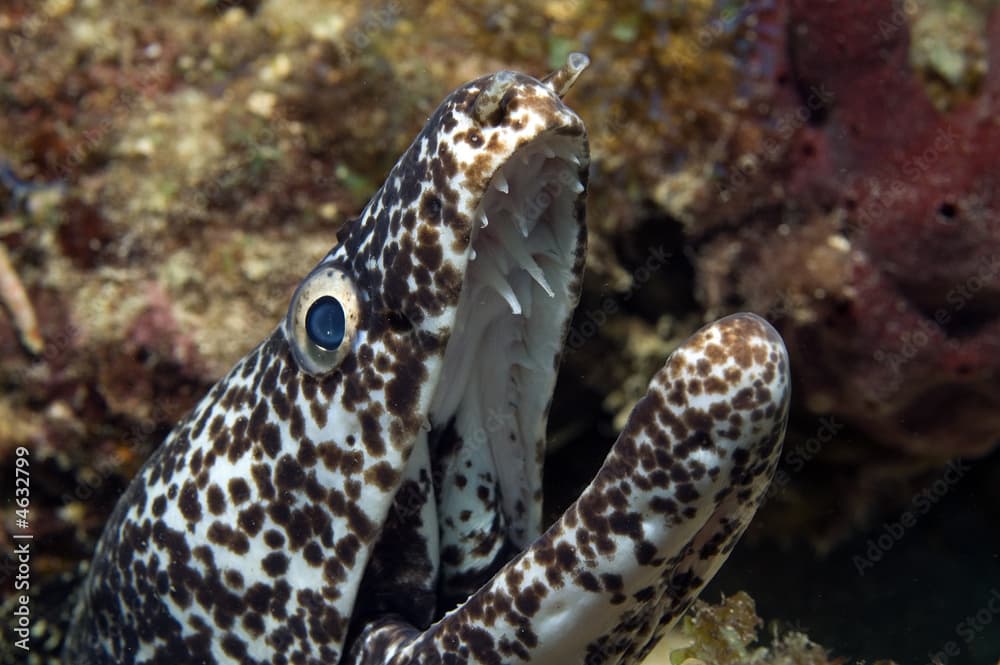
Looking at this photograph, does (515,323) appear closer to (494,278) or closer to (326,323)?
(494,278)

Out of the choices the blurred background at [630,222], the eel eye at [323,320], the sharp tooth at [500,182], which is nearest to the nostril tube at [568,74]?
the sharp tooth at [500,182]

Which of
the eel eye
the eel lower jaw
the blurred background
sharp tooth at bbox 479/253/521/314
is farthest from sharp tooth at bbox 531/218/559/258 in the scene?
the blurred background

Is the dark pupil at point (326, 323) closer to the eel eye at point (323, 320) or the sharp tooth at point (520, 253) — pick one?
the eel eye at point (323, 320)

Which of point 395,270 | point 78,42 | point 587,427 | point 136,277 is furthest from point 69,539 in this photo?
point 395,270

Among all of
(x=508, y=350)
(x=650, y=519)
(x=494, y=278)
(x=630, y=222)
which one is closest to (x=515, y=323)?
(x=508, y=350)

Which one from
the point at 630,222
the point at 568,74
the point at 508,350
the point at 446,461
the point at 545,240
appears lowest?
the point at 630,222

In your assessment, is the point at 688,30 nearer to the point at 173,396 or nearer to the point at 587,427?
the point at 587,427
